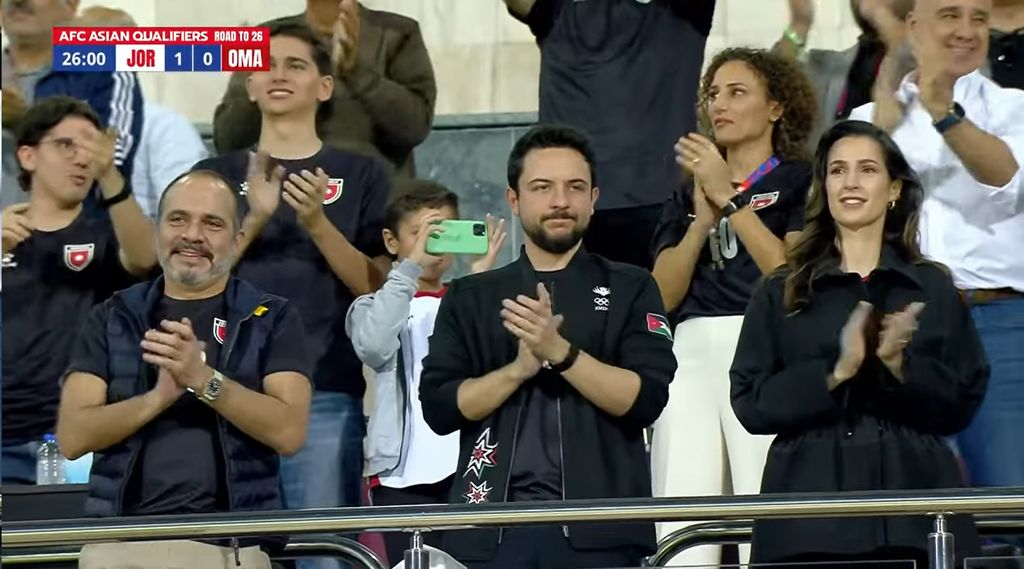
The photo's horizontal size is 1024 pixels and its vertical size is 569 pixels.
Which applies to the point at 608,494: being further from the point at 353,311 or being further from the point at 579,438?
the point at 353,311

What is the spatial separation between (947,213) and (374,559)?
1615 mm

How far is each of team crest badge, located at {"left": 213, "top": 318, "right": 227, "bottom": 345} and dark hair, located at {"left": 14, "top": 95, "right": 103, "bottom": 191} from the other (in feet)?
1.99

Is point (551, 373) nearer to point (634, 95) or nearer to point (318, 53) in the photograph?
point (634, 95)

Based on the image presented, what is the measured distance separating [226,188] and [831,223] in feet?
A: 4.95

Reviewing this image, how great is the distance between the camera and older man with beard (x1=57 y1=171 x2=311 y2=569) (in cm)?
512

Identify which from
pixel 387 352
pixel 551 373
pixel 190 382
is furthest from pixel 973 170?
pixel 190 382

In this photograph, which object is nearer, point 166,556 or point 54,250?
point 166,556

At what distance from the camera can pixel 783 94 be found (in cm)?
520

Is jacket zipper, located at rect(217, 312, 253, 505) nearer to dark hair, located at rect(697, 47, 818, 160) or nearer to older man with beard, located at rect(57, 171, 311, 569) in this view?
older man with beard, located at rect(57, 171, 311, 569)

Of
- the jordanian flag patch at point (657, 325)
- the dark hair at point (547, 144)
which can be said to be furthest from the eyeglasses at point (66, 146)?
the jordanian flag patch at point (657, 325)

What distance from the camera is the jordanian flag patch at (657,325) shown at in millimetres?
5117

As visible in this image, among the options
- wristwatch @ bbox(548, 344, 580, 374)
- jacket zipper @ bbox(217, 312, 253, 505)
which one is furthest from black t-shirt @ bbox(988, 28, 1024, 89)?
jacket zipper @ bbox(217, 312, 253, 505)

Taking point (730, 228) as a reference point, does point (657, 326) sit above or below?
below

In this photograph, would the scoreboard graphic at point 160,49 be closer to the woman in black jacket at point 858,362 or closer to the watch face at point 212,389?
the watch face at point 212,389
